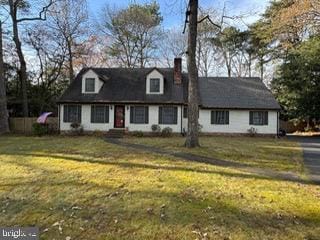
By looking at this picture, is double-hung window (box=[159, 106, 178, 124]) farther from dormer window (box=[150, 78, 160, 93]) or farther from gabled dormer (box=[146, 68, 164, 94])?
dormer window (box=[150, 78, 160, 93])

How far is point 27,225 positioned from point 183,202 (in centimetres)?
267

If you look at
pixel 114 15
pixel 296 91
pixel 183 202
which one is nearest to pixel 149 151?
pixel 183 202

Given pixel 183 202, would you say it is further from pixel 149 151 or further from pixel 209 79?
pixel 209 79

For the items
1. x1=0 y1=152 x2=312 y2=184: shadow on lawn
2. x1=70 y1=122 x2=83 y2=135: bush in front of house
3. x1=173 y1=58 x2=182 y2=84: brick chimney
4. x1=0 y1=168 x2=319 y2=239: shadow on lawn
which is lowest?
x1=0 y1=168 x2=319 y2=239: shadow on lawn

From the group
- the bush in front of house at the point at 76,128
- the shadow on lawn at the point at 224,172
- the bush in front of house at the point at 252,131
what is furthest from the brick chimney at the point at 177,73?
the shadow on lawn at the point at 224,172

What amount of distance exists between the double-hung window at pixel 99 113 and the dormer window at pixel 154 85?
3413mm

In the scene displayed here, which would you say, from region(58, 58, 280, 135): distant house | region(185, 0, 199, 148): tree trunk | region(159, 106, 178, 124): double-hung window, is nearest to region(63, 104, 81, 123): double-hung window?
region(58, 58, 280, 135): distant house

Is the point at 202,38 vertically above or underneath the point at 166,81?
above

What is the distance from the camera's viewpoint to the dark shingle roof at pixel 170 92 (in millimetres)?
26078

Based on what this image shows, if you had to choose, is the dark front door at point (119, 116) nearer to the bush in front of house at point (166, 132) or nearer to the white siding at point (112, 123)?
the white siding at point (112, 123)

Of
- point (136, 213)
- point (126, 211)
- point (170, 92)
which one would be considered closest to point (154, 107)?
point (170, 92)

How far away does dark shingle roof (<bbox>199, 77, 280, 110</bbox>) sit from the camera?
2642 centimetres

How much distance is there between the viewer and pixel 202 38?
137 feet

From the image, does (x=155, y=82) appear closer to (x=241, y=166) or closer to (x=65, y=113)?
(x=65, y=113)
